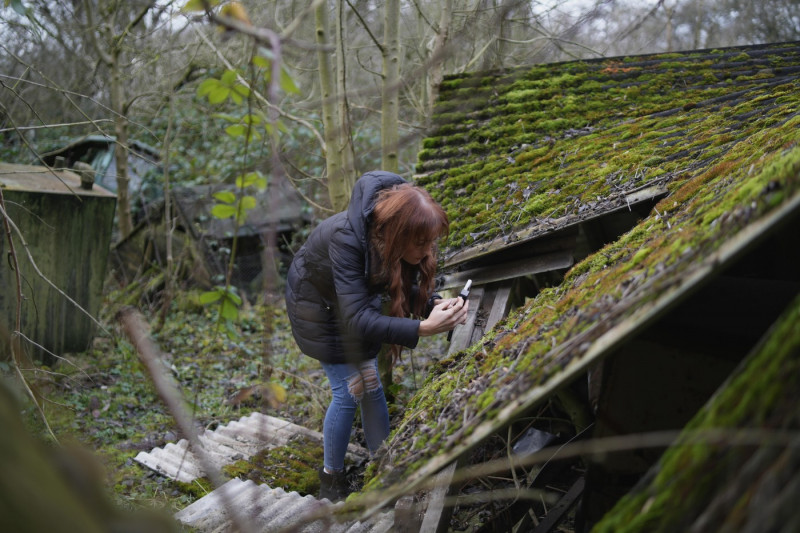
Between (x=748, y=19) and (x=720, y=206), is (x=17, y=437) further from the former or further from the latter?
(x=748, y=19)

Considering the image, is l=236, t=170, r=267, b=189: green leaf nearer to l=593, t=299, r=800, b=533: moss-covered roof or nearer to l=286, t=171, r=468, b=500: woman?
l=286, t=171, r=468, b=500: woman

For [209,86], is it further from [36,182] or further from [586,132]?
[36,182]

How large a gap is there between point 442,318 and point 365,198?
739 millimetres

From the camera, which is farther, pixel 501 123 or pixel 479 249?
pixel 501 123

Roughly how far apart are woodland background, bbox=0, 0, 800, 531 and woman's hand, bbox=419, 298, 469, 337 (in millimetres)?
778

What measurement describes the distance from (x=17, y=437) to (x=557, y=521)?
3.10 metres

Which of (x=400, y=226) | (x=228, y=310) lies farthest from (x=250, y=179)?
(x=400, y=226)

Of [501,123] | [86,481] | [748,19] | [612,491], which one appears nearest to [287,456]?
[612,491]

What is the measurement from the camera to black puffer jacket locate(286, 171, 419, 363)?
3.04 meters

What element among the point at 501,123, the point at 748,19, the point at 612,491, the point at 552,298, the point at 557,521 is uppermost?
the point at 748,19

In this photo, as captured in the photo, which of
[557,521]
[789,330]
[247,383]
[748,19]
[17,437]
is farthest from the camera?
[748,19]

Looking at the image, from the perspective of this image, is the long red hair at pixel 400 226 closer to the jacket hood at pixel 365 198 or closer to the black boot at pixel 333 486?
the jacket hood at pixel 365 198

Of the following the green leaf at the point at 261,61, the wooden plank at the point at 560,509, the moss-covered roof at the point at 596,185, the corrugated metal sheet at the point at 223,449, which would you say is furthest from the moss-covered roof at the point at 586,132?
the corrugated metal sheet at the point at 223,449

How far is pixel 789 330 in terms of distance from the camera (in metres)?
1.25
